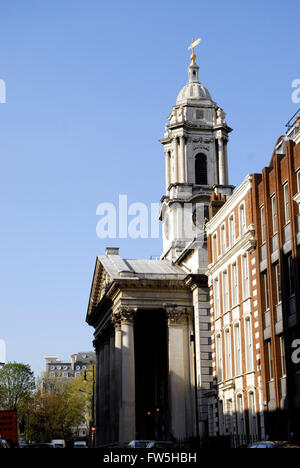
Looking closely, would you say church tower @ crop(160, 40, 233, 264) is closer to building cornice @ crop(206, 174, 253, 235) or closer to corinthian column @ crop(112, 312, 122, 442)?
corinthian column @ crop(112, 312, 122, 442)

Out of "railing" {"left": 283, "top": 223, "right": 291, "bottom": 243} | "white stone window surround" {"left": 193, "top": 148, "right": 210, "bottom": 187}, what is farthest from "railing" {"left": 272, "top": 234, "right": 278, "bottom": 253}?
"white stone window surround" {"left": 193, "top": 148, "right": 210, "bottom": 187}

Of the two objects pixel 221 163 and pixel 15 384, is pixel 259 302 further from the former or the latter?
pixel 15 384

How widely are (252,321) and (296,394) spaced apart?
867 centimetres

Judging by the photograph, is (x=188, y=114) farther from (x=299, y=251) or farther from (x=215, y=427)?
(x=299, y=251)

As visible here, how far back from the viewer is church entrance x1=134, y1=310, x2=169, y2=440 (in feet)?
277

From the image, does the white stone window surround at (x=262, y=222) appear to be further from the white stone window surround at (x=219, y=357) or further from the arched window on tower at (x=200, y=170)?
the arched window on tower at (x=200, y=170)

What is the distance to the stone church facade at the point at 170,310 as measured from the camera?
70.5 metres

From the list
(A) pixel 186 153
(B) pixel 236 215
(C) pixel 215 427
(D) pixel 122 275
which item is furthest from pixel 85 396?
(B) pixel 236 215

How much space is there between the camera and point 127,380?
71.2m

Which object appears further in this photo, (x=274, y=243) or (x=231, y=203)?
(x=231, y=203)

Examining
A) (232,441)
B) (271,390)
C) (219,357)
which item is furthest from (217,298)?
(271,390)

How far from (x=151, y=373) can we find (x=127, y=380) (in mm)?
21168

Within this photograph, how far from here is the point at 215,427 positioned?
60.1 m

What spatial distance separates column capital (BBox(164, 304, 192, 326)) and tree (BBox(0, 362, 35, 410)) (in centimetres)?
7314
